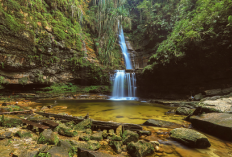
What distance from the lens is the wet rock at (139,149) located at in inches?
80.5

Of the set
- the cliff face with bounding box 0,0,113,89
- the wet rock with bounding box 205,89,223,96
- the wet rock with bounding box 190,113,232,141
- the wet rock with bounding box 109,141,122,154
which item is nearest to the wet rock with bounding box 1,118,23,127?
the wet rock with bounding box 109,141,122,154

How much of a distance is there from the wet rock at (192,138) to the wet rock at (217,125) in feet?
2.32

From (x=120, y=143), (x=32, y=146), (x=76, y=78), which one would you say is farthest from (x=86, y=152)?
(x=76, y=78)

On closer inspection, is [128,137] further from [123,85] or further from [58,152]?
[123,85]

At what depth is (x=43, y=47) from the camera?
1084 centimetres

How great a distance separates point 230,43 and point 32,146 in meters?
10.9

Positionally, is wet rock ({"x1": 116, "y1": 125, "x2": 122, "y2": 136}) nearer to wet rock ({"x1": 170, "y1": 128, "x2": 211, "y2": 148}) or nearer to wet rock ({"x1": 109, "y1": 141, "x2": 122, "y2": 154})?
wet rock ({"x1": 109, "y1": 141, "x2": 122, "y2": 154})

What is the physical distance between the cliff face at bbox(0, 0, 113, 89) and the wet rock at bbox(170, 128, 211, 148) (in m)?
12.3

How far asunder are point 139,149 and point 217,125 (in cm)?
239

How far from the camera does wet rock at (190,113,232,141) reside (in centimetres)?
271

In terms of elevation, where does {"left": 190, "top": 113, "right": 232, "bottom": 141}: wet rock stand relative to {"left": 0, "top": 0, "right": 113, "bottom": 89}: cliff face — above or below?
below

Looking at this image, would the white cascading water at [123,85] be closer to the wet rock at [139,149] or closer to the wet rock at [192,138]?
the wet rock at [192,138]

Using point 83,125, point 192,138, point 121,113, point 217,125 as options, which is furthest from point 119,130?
point 121,113

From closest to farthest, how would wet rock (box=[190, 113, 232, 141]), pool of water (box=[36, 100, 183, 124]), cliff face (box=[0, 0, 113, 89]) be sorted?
wet rock (box=[190, 113, 232, 141]) < pool of water (box=[36, 100, 183, 124]) < cliff face (box=[0, 0, 113, 89])
